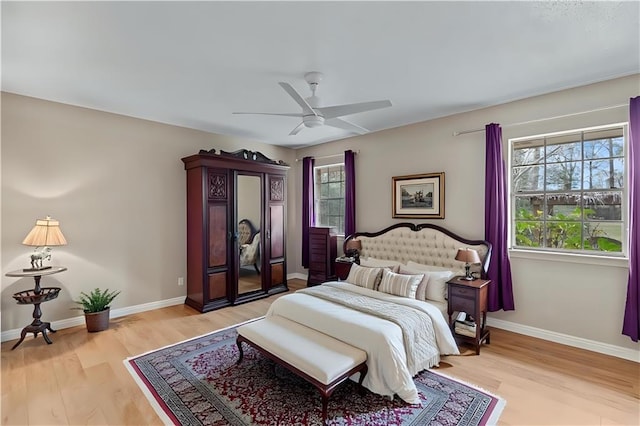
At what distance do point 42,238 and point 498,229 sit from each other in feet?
17.5

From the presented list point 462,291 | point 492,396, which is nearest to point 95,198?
point 462,291

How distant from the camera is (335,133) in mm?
5285

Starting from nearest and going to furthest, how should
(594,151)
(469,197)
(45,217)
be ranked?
(594,151) < (45,217) < (469,197)

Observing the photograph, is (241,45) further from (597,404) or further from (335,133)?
(597,404)

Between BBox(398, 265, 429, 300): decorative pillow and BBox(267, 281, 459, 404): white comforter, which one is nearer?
BBox(267, 281, 459, 404): white comforter

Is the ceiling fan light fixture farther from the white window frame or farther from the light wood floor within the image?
the light wood floor

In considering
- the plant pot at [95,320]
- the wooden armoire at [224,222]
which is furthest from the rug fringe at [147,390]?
the wooden armoire at [224,222]

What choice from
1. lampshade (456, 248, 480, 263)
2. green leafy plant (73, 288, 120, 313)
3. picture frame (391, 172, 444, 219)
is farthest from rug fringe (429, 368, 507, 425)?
green leafy plant (73, 288, 120, 313)

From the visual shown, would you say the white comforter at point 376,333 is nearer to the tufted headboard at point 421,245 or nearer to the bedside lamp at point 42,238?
the tufted headboard at point 421,245

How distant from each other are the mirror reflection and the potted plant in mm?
1805

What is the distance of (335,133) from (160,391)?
4368 mm

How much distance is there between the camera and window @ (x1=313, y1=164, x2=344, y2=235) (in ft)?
19.3

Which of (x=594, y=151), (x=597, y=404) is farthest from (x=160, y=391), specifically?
(x=594, y=151)

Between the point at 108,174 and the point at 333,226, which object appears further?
the point at 333,226
